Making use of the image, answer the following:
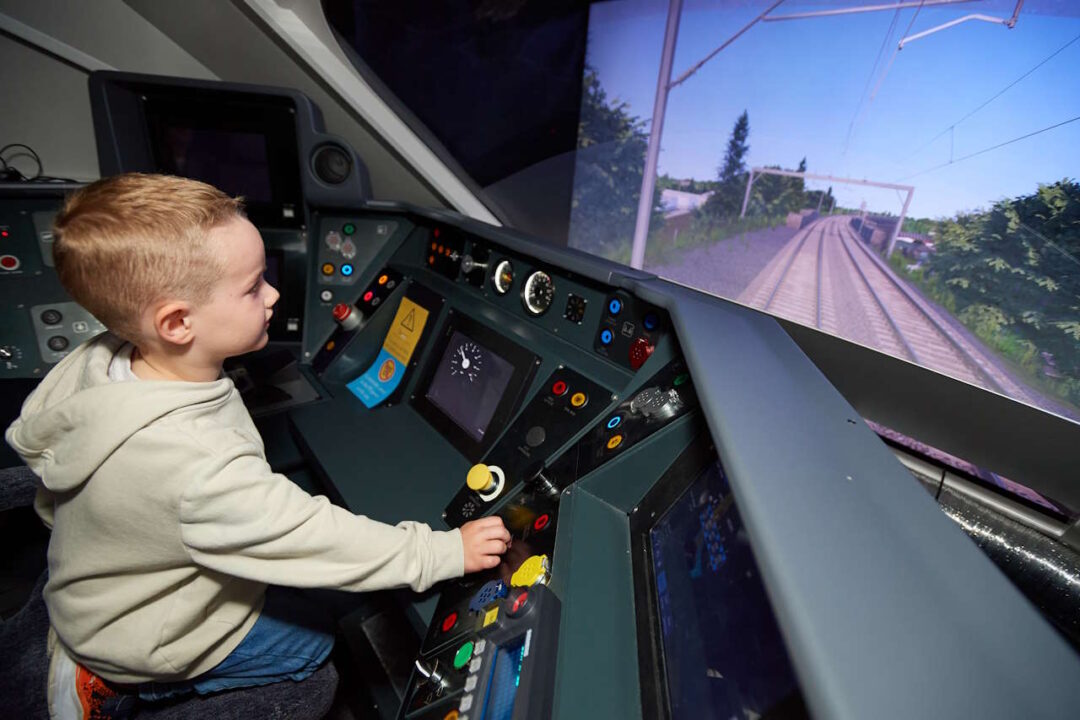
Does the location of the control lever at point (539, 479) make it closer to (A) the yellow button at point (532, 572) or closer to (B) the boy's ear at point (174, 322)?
(A) the yellow button at point (532, 572)

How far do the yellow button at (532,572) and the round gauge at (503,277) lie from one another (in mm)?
995

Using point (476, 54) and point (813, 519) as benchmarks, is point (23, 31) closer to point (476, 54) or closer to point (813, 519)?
point (476, 54)

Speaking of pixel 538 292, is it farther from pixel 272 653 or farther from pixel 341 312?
pixel 272 653

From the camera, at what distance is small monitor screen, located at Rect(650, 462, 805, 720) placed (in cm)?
54

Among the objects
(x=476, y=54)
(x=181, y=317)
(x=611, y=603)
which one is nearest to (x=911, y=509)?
(x=611, y=603)

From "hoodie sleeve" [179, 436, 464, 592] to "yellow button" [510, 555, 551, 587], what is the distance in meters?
0.16

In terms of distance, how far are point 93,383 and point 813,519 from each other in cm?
103

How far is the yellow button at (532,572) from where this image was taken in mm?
812

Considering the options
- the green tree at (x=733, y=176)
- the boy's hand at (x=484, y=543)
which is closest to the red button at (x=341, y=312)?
the boy's hand at (x=484, y=543)

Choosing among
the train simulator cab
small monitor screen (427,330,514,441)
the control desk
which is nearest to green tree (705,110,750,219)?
the train simulator cab

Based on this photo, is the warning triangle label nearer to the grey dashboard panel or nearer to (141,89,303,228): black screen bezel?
(141,89,303,228): black screen bezel

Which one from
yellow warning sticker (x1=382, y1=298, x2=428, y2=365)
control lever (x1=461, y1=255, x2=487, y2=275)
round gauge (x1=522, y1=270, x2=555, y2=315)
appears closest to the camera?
round gauge (x1=522, y1=270, x2=555, y2=315)

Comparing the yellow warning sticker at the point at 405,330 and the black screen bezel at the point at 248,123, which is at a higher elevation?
the black screen bezel at the point at 248,123

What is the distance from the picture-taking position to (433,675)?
83 centimetres
